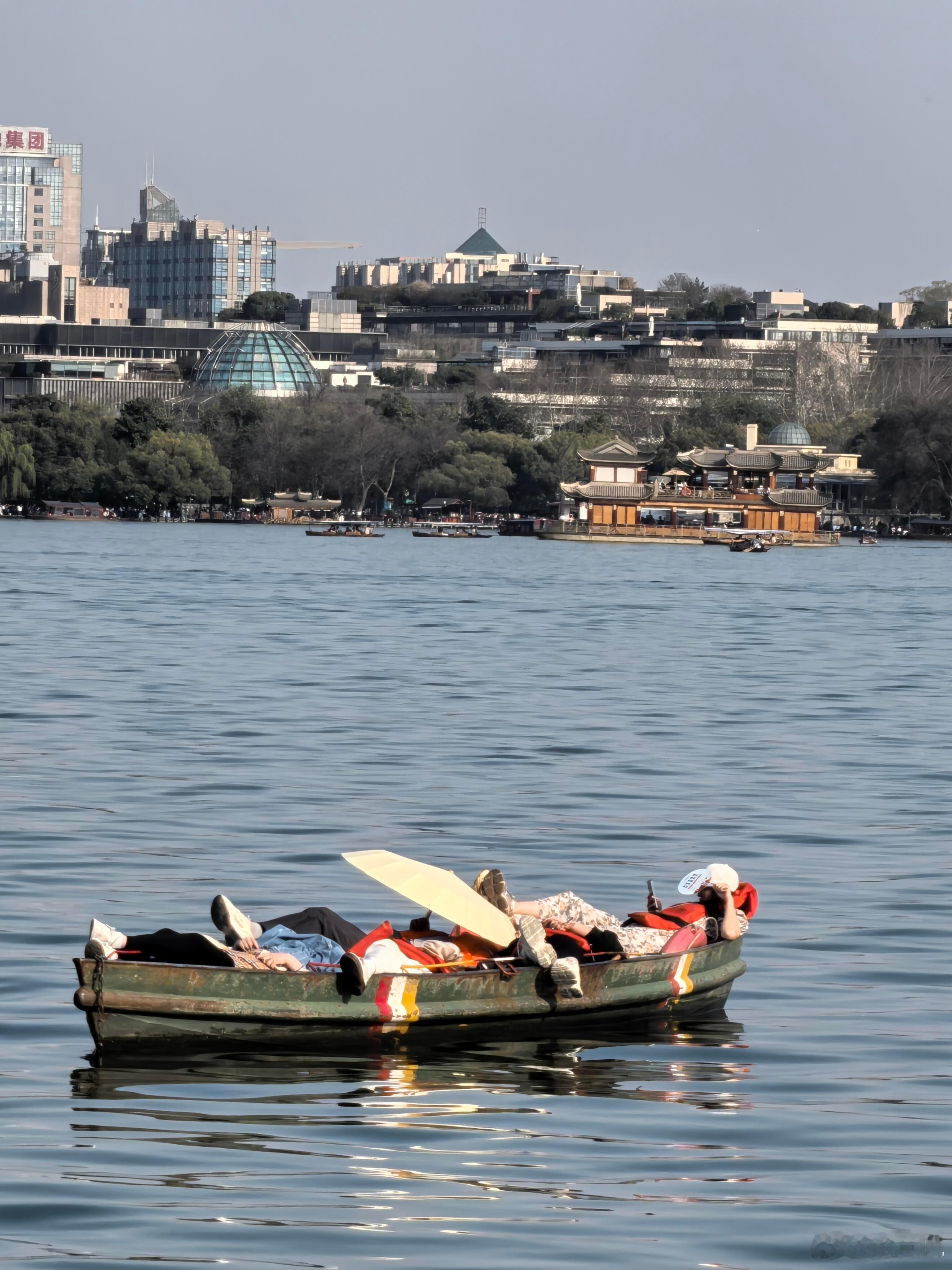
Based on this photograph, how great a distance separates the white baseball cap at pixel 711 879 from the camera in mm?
14492

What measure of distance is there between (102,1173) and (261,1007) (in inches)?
76.7

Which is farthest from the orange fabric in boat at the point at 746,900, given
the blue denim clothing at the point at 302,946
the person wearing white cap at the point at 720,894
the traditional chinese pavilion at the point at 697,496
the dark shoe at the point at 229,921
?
the traditional chinese pavilion at the point at 697,496

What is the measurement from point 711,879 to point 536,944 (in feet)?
5.85

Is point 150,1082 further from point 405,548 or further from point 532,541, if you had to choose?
point 532,541

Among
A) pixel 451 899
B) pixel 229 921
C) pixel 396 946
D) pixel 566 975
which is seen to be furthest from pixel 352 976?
pixel 566 975

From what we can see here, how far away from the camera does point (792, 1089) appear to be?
1246 cm

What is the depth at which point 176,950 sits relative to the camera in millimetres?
12367

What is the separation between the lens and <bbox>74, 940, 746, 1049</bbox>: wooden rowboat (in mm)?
12234

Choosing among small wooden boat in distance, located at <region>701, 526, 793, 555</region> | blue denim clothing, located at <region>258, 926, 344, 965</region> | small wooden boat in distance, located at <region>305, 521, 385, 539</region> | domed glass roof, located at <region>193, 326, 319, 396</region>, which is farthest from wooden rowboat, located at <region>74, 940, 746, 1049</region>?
domed glass roof, located at <region>193, 326, 319, 396</region>

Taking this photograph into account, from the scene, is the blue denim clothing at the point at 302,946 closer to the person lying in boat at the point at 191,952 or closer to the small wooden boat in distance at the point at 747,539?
the person lying in boat at the point at 191,952

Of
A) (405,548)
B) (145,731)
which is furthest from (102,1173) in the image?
(405,548)

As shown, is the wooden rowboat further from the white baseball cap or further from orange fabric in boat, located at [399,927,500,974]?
the white baseball cap

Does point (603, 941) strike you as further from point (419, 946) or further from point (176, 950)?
point (176, 950)

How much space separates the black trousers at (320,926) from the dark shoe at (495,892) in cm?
76
